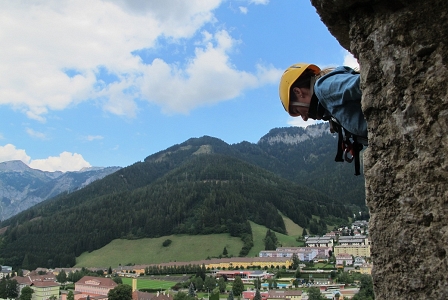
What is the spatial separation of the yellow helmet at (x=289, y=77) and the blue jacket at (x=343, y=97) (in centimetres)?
23

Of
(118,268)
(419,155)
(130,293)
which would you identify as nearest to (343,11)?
(419,155)

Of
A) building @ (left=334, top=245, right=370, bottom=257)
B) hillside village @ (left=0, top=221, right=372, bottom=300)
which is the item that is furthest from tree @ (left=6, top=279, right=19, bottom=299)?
building @ (left=334, top=245, right=370, bottom=257)

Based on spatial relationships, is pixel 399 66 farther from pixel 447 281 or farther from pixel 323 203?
pixel 323 203

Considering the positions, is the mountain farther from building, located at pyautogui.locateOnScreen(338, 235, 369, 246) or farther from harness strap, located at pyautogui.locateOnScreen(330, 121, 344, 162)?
harness strap, located at pyautogui.locateOnScreen(330, 121, 344, 162)

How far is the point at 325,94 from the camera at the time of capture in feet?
8.39

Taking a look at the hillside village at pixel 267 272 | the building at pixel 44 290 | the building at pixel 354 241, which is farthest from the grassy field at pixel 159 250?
the building at pixel 44 290

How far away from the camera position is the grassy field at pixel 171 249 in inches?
4872

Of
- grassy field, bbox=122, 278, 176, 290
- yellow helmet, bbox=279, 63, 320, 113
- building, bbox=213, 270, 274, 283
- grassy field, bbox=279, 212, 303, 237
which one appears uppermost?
yellow helmet, bbox=279, 63, 320, 113

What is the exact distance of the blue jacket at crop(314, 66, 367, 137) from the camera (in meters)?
2.48

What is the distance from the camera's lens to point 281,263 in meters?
105

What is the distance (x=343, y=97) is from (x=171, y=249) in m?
132

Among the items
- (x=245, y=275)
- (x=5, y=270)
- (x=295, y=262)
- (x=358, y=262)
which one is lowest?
(x=245, y=275)

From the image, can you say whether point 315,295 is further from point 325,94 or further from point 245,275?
Result: point 325,94

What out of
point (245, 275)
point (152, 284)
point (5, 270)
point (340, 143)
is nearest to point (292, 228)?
point (245, 275)
